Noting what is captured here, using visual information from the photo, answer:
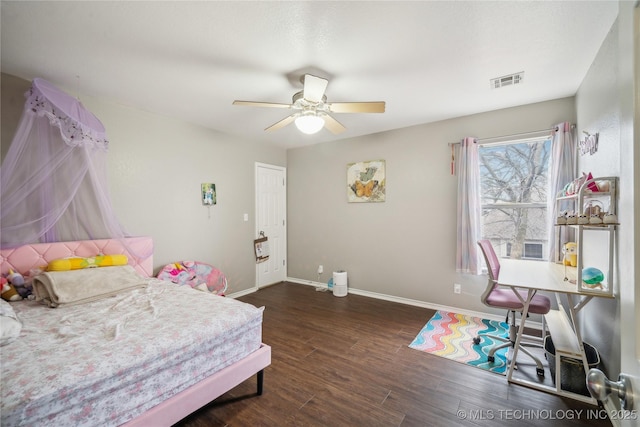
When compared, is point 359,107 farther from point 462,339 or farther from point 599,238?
point 462,339

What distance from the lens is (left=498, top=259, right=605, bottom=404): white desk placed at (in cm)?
193

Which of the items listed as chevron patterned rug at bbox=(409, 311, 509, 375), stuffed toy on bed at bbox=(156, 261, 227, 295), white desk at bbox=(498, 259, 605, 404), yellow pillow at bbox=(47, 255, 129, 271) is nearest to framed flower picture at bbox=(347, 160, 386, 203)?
chevron patterned rug at bbox=(409, 311, 509, 375)

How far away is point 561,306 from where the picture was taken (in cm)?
271

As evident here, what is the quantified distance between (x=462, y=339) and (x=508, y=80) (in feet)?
8.50

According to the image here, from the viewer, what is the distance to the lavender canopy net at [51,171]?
2084mm

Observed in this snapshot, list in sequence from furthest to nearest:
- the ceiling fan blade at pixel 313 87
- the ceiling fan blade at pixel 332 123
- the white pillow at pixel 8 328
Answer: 1. the ceiling fan blade at pixel 332 123
2. the ceiling fan blade at pixel 313 87
3. the white pillow at pixel 8 328

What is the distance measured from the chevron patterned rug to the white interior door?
276 centimetres

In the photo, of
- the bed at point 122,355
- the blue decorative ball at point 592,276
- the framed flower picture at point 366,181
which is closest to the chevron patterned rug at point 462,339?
the blue decorative ball at point 592,276

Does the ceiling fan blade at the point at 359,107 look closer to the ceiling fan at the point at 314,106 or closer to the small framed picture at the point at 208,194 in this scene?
the ceiling fan at the point at 314,106

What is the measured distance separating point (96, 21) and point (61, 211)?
5.19ft

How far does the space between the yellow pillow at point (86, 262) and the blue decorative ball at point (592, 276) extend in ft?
12.9

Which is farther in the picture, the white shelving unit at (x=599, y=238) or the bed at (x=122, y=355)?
the white shelving unit at (x=599, y=238)

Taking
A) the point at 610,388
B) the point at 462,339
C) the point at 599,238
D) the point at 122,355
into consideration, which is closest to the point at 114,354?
the point at 122,355

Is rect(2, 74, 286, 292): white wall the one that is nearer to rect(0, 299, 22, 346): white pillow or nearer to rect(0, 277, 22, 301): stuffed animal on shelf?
rect(0, 277, 22, 301): stuffed animal on shelf
